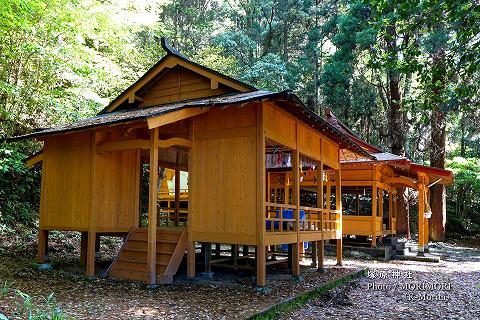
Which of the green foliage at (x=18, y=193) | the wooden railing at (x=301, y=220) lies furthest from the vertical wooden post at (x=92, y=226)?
the green foliage at (x=18, y=193)

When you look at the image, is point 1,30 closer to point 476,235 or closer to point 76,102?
point 76,102

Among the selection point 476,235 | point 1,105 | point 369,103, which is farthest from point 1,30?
point 476,235

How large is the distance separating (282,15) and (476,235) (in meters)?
18.1

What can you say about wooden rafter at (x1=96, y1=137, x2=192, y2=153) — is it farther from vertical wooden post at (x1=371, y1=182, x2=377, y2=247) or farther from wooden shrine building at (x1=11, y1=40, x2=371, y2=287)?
vertical wooden post at (x1=371, y1=182, x2=377, y2=247)

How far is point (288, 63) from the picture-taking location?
2502 centimetres

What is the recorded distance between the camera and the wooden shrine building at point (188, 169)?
7934mm

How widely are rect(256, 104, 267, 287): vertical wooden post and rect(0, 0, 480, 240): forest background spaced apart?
2.47m

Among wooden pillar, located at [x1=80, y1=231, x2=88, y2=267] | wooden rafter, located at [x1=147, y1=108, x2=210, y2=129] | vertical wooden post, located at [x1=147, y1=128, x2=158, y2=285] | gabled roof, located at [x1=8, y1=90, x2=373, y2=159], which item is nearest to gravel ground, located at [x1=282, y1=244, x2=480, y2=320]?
vertical wooden post, located at [x1=147, y1=128, x2=158, y2=285]

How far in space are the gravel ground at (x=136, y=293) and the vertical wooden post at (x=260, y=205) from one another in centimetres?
43

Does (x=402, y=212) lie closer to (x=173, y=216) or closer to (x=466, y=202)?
(x=466, y=202)

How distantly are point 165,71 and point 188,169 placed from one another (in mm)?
3035

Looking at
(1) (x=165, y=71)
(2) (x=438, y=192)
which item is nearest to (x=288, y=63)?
(2) (x=438, y=192)

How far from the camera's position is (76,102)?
501 inches

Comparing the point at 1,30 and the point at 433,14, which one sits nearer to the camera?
the point at 433,14
